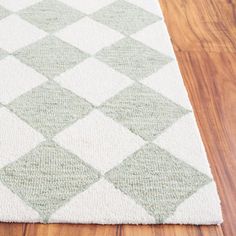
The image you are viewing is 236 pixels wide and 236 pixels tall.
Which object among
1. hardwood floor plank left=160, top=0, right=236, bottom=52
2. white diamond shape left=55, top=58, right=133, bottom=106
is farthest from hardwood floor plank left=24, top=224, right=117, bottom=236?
hardwood floor plank left=160, top=0, right=236, bottom=52

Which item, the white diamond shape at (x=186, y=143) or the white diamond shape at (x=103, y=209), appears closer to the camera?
the white diamond shape at (x=103, y=209)

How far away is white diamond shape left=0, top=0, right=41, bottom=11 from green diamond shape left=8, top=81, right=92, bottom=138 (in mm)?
410

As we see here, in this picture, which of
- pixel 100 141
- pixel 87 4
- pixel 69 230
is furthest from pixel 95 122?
pixel 87 4

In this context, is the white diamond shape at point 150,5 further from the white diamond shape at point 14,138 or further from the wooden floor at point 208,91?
the white diamond shape at point 14,138

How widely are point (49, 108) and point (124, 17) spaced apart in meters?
0.49

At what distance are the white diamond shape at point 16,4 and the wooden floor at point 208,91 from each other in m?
0.48

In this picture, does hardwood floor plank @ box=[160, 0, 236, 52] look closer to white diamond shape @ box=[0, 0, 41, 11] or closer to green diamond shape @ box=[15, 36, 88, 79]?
green diamond shape @ box=[15, 36, 88, 79]

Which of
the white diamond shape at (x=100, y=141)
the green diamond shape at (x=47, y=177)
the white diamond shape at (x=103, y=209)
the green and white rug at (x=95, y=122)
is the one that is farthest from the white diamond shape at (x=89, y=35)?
the white diamond shape at (x=103, y=209)

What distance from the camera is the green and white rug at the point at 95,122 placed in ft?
3.01

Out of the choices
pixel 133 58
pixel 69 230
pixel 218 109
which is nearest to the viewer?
pixel 69 230

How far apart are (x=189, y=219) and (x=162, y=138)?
0.23 metres

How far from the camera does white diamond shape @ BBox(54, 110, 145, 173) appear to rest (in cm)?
100

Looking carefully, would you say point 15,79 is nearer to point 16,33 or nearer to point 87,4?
point 16,33

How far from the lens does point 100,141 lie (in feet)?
3.42
